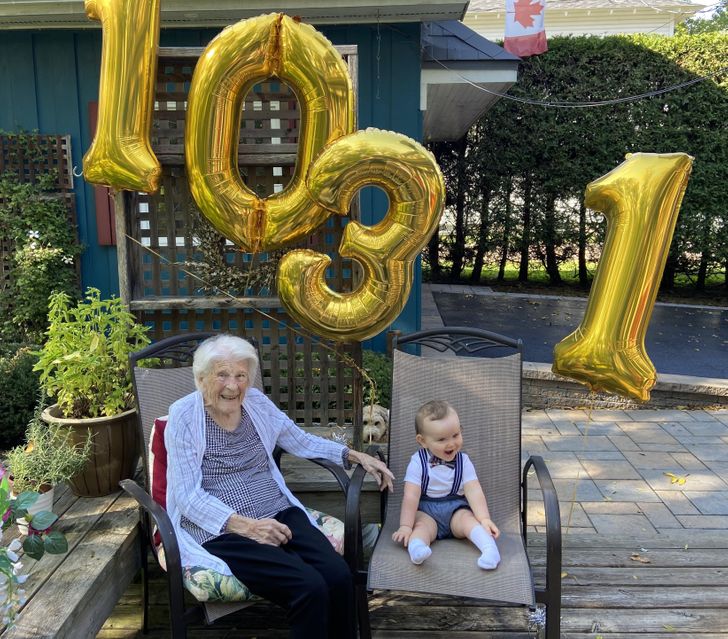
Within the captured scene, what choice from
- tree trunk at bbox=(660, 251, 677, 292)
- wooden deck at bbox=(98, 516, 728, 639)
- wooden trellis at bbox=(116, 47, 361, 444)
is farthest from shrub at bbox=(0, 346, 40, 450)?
tree trunk at bbox=(660, 251, 677, 292)

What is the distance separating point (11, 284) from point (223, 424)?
388 cm

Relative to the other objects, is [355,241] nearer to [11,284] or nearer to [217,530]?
[217,530]

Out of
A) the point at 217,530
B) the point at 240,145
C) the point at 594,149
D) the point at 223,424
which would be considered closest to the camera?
the point at 217,530

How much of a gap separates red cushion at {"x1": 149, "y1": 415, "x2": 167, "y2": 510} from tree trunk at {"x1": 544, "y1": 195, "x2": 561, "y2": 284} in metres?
7.96

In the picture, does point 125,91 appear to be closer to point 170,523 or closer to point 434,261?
point 170,523

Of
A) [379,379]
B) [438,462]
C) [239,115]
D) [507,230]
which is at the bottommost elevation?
[379,379]

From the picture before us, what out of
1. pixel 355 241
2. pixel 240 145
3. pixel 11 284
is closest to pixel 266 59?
pixel 240 145

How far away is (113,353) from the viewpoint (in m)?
2.58

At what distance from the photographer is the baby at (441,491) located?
225 cm

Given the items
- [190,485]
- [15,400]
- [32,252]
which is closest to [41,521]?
[190,485]

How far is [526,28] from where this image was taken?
5617mm

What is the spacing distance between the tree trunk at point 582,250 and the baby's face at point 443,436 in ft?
24.4

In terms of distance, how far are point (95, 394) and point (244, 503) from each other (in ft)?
2.67

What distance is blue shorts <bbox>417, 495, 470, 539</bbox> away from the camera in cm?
232
